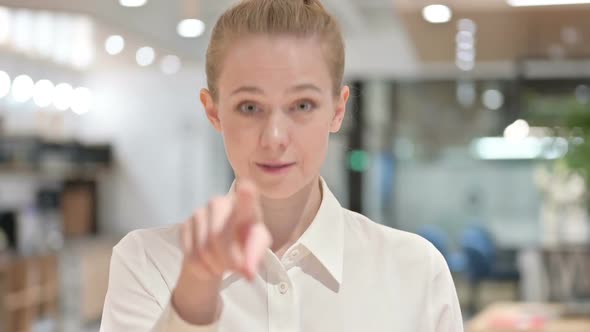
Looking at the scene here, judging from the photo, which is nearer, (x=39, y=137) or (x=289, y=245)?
(x=289, y=245)

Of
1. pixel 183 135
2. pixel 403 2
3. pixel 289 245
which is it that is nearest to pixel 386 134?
pixel 183 135

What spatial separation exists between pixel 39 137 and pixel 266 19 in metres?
7.67

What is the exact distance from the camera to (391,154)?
788 cm

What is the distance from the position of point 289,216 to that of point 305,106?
0.53ft

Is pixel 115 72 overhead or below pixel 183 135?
overhead

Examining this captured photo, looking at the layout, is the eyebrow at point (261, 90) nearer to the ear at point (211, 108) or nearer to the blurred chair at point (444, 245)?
the ear at point (211, 108)

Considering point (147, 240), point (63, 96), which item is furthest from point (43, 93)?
point (147, 240)

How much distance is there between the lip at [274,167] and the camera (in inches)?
35.5

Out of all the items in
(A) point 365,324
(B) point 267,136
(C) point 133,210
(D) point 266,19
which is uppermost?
(C) point 133,210

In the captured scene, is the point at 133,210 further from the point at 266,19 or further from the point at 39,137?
the point at 266,19

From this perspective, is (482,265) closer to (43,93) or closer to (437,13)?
(437,13)

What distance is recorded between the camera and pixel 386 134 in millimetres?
7938

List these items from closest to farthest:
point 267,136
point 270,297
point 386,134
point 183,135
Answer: point 267,136
point 270,297
point 386,134
point 183,135

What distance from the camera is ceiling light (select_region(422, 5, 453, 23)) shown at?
4.26 metres
